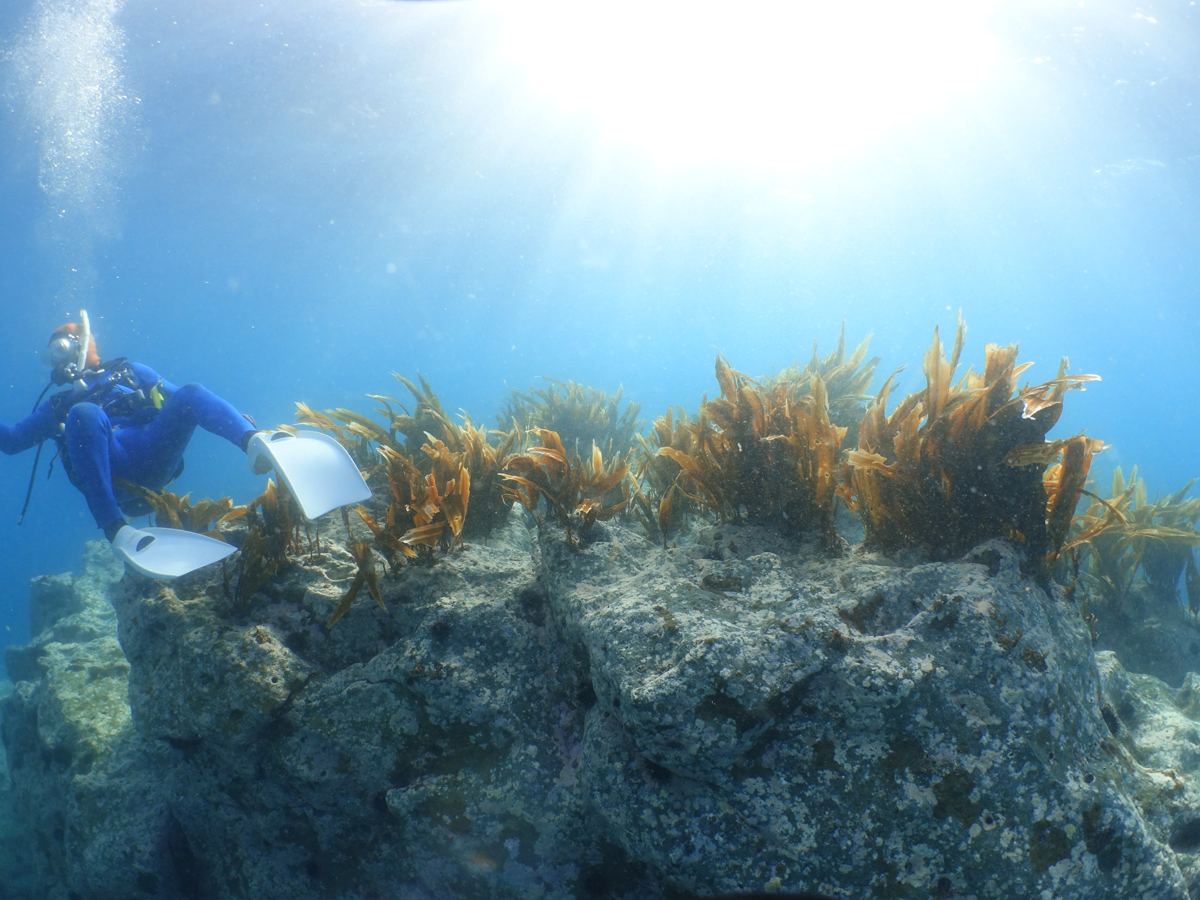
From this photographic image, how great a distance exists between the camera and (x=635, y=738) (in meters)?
1.65

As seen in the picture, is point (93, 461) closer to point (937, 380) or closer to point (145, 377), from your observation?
point (145, 377)

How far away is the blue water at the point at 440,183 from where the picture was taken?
1797cm

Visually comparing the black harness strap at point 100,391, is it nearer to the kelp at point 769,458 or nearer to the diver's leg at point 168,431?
the diver's leg at point 168,431

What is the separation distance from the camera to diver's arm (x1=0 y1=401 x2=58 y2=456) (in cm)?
477

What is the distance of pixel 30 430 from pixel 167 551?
3.55 meters

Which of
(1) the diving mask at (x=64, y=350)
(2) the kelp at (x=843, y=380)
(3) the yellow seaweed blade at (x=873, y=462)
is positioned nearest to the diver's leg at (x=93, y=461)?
(1) the diving mask at (x=64, y=350)

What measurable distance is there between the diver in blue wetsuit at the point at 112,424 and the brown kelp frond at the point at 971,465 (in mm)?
4202

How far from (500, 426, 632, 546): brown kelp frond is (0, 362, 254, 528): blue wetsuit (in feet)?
8.35

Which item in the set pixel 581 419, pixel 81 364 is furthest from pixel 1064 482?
pixel 81 364

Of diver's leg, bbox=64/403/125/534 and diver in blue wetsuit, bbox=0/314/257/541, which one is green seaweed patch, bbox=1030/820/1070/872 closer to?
diver in blue wetsuit, bbox=0/314/257/541

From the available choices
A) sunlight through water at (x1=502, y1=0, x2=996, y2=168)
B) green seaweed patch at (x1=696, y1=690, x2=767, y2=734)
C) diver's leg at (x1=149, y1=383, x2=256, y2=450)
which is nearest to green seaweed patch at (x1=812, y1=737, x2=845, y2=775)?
green seaweed patch at (x1=696, y1=690, x2=767, y2=734)

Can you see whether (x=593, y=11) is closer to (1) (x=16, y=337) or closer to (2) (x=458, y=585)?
(2) (x=458, y=585)

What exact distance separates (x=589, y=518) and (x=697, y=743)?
4.10 ft

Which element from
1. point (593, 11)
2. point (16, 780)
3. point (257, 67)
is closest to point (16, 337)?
point (257, 67)
